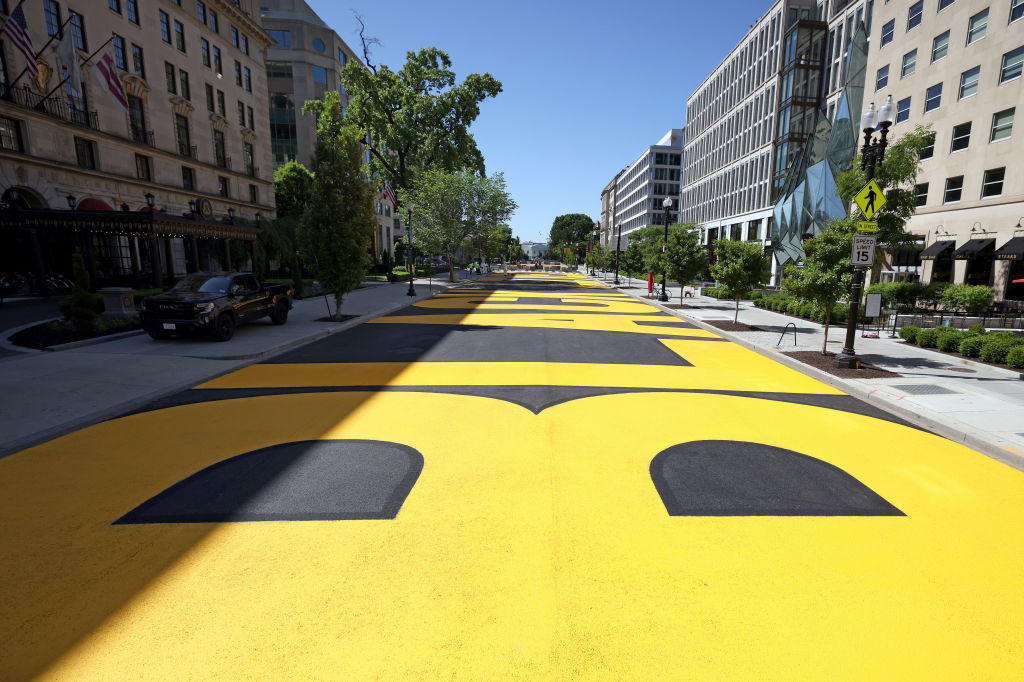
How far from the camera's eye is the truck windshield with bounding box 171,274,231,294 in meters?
13.9

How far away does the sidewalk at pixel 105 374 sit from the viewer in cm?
723

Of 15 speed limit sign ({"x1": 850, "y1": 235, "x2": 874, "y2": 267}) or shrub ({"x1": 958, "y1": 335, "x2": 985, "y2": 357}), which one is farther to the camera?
shrub ({"x1": 958, "y1": 335, "x2": 985, "y2": 357})

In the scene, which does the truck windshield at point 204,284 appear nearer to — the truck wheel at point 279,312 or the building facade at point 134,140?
the truck wheel at point 279,312

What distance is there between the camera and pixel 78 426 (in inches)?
283

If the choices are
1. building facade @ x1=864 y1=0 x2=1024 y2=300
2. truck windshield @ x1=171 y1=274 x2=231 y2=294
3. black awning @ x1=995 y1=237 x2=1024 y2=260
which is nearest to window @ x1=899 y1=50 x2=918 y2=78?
building facade @ x1=864 y1=0 x2=1024 y2=300

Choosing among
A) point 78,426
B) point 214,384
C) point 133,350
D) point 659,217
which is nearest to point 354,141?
point 133,350

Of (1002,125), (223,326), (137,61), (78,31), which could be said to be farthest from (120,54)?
(1002,125)

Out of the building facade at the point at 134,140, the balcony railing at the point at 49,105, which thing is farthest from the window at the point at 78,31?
the balcony railing at the point at 49,105

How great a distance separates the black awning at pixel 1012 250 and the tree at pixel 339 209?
3025 centimetres

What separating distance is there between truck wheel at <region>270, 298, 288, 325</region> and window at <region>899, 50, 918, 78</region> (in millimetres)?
40459

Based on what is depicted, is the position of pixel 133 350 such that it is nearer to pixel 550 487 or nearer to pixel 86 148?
pixel 550 487

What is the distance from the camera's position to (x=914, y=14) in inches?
1260

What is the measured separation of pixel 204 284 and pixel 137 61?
27.7m

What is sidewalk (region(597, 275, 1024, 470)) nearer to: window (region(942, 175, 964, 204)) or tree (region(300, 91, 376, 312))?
tree (region(300, 91, 376, 312))
